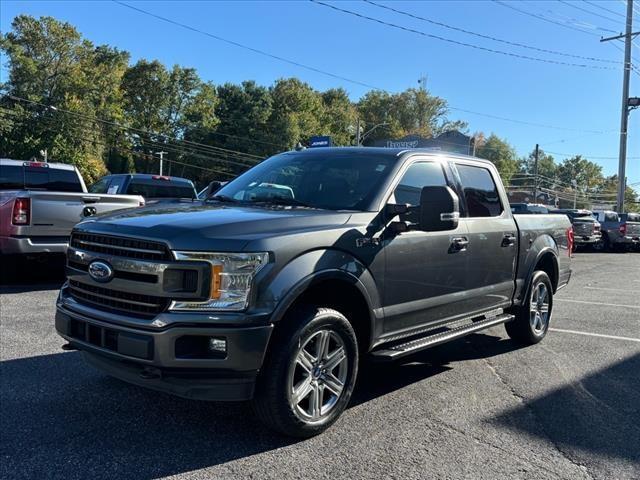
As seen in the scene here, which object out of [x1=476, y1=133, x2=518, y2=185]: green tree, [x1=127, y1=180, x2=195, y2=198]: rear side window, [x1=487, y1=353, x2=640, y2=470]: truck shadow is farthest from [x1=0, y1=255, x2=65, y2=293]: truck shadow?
[x1=476, y1=133, x2=518, y2=185]: green tree

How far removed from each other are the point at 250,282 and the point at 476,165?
332 centimetres

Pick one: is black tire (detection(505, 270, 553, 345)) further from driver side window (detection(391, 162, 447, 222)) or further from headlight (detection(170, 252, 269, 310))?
headlight (detection(170, 252, 269, 310))

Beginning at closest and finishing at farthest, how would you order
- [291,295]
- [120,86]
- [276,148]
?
1. [291,295]
2. [276,148]
3. [120,86]

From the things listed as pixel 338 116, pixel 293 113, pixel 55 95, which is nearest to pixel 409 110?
pixel 338 116

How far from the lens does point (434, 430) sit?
3920mm

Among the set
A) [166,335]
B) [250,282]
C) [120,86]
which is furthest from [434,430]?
[120,86]

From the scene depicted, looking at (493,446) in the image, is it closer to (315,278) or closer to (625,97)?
(315,278)

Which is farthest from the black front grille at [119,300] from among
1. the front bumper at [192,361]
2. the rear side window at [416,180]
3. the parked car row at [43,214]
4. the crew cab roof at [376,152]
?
the parked car row at [43,214]

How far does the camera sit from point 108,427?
375 cm

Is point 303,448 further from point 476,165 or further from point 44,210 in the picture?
point 44,210

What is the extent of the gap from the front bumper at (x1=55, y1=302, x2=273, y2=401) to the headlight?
12cm

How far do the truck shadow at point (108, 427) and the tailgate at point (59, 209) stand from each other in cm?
362

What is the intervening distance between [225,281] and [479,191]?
3.21 m

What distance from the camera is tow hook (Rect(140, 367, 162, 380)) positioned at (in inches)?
128
